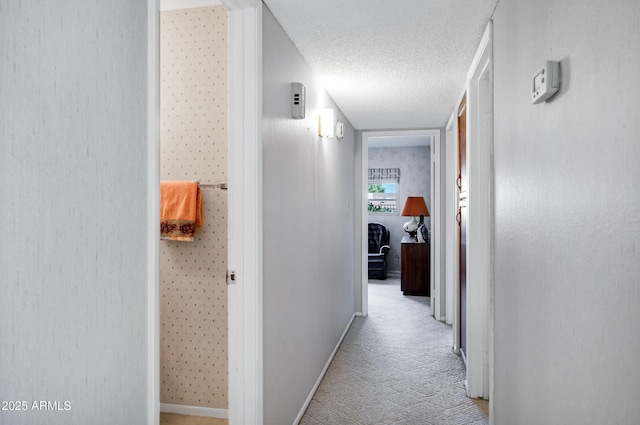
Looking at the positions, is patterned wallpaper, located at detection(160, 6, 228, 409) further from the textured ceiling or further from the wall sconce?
the wall sconce

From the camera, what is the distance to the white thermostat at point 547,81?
48.0 inches

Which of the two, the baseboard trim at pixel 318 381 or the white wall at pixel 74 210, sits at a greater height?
the white wall at pixel 74 210

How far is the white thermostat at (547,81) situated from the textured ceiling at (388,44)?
2.91 feet

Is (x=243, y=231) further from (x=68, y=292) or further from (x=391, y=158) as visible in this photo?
(x=391, y=158)

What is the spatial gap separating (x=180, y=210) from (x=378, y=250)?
19.6 ft

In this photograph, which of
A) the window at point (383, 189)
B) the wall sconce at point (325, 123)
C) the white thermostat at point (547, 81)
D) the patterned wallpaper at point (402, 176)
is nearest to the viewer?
the white thermostat at point (547, 81)

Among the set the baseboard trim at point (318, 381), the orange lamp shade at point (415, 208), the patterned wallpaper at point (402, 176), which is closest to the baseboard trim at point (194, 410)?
the baseboard trim at point (318, 381)

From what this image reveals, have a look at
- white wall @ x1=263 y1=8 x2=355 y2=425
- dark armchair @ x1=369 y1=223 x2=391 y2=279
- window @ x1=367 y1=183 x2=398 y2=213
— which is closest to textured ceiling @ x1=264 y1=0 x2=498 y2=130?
white wall @ x1=263 y1=8 x2=355 y2=425

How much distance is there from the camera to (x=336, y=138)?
4020 millimetres

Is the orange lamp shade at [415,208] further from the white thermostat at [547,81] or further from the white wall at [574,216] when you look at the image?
the white thermostat at [547,81]

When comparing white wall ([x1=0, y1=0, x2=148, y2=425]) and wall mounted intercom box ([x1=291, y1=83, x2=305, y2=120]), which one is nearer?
white wall ([x1=0, y1=0, x2=148, y2=425])

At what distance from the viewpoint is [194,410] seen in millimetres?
2799

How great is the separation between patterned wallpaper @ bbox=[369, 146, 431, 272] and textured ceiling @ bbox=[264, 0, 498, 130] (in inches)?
169

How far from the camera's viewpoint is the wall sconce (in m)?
3.29
